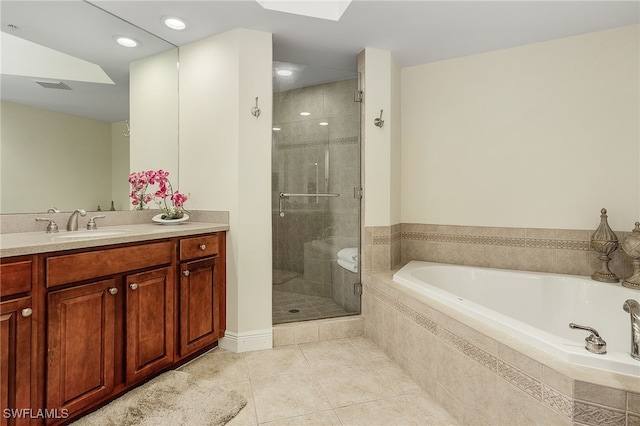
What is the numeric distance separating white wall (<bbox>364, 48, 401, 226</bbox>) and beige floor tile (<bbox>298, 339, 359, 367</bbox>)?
97 centimetres

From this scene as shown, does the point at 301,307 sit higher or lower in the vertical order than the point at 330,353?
higher

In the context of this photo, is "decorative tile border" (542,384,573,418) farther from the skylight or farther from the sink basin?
the skylight

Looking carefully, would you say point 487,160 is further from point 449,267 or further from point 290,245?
point 290,245

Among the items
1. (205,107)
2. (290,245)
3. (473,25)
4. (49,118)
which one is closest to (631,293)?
(473,25)

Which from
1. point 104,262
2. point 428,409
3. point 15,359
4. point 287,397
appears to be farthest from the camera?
point 287,397

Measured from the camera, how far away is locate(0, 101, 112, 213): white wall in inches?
68.0

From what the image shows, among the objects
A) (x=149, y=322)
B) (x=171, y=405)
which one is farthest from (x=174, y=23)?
(x=171, y=405)

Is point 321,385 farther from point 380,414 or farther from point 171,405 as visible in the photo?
point 171,405

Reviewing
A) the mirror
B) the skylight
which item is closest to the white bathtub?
the skylight

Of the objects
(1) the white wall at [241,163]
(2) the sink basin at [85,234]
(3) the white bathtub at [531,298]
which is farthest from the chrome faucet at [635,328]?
(2) the sink basin at [85,234]

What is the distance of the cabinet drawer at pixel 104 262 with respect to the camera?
1.34 meters

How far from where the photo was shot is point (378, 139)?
8.50 ft

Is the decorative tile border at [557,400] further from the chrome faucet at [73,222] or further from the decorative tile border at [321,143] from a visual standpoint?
the chrome faucet at [73,222]

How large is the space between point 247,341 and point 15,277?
142 cm
